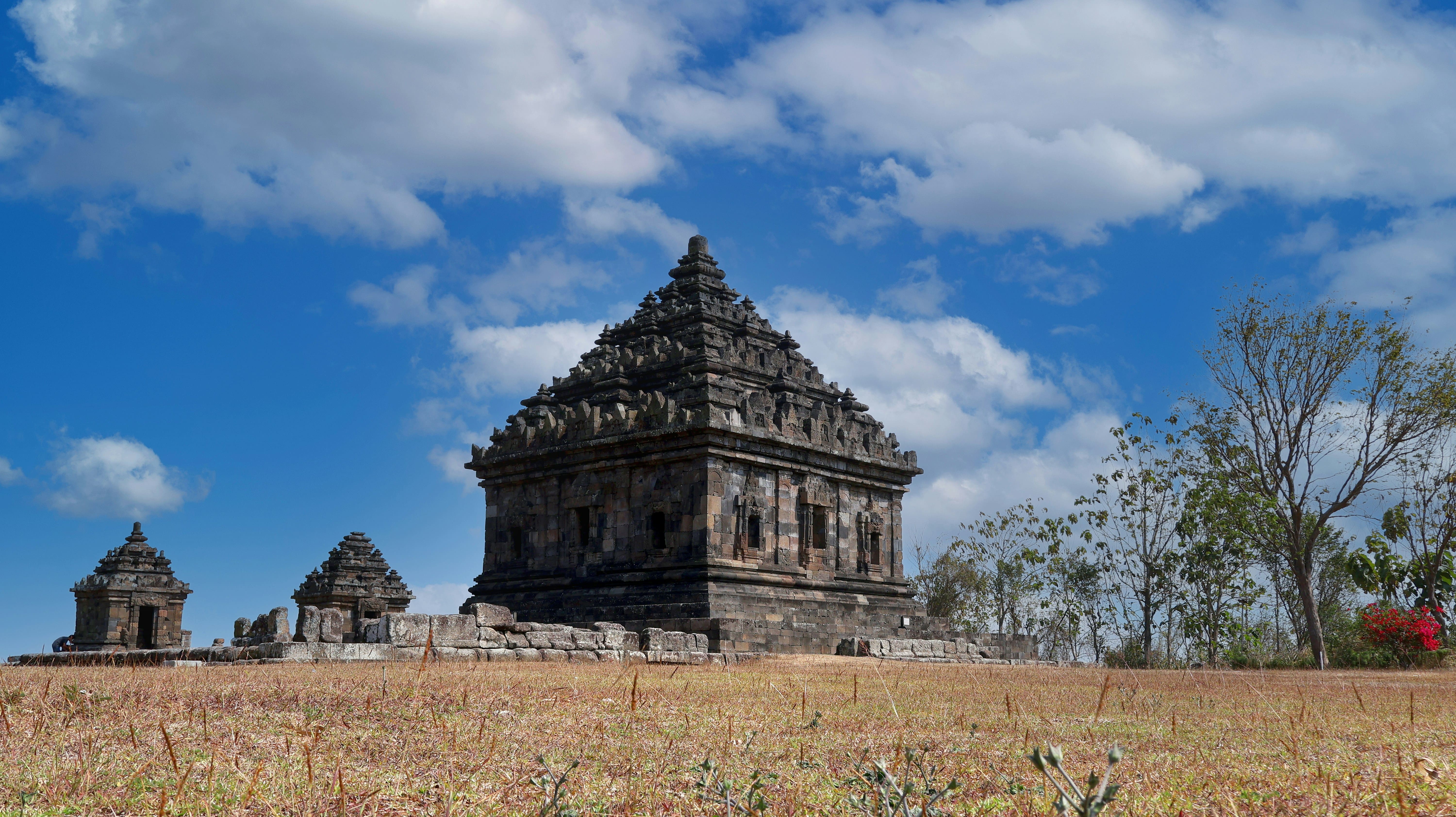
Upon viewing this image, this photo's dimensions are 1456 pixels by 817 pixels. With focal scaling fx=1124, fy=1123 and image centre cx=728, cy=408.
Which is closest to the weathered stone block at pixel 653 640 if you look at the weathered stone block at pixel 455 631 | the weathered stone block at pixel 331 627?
the weathered stone block at pixel 455 631

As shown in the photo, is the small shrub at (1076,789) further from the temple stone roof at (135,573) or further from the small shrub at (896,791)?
the temple stone roof at (135,573)

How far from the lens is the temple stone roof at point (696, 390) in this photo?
26.1m

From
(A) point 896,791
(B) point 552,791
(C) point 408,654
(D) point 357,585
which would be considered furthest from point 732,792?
(D) point 357,585

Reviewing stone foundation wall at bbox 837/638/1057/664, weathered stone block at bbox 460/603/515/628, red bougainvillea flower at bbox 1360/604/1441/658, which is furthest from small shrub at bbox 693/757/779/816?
red bougainvillea flower at bbox 1360/604/1441/658

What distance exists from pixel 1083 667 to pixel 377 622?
580 inches

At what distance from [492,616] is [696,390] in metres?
8.79

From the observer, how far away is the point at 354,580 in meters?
44.0

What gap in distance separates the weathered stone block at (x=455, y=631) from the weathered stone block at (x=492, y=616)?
0.46 ft

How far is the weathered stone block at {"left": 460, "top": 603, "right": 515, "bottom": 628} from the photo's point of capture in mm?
18812

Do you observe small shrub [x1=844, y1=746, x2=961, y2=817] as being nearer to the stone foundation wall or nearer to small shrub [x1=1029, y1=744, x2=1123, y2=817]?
small shrub [x1=1029, y1=744, x2=1123, y2=817]

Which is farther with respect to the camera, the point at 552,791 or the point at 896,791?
the point at 552,791

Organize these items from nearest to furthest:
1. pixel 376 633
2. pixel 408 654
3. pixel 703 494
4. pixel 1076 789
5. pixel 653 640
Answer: pixel 1076 789 → pixel 408 654 → pixel 376 633 → pixel 653 640 → pixel 703 494

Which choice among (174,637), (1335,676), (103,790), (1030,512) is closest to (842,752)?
(103,790)

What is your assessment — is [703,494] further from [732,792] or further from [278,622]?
[732,792]
